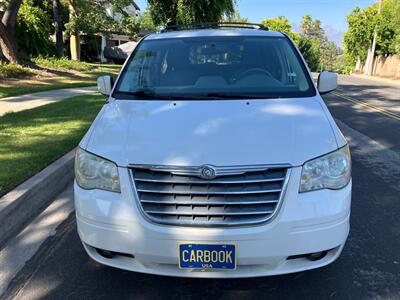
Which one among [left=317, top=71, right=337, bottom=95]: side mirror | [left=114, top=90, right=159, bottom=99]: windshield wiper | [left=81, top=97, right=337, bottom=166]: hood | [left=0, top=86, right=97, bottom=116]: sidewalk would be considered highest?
[left=317, top=71, right=337, bottom=95]: side mirror

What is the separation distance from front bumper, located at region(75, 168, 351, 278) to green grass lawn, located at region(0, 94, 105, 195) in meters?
2.27

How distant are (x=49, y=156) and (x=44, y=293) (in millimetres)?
3200

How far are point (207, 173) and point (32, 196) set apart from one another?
9.09ft

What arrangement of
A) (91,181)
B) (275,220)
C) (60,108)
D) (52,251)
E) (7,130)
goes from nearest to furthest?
1. (275,220)
2. (91,181)
3. (52,251)
4. (7,130)
5. (60,108)

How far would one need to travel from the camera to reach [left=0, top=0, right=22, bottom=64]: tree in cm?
1898

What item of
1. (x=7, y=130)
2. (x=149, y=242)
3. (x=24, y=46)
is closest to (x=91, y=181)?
(x=149, y=242)

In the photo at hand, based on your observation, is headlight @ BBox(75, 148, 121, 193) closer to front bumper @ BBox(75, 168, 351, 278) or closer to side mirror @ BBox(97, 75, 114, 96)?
front bumper @ BBox(75, 168, 351, 278)

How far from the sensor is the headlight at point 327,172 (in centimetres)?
295

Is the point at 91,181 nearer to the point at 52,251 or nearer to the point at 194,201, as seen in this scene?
the point at 194,201

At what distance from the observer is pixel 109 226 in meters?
2.95

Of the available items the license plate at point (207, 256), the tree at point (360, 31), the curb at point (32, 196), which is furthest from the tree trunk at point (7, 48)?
the tree at point (360, 31)

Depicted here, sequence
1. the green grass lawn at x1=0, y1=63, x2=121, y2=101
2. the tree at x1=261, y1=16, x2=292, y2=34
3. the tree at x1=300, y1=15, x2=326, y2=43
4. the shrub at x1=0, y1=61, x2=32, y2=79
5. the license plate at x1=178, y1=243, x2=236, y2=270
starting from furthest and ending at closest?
1. the tree at x1=300, y1=15, x2=326, y2=43
2. the tree at x1=261, y1=16, x2=292, y2=34
3. the shrub at x1=0, y1=61, x2=32, y2=79
4. the green grass lawn at x1=0, y1=63, x2=121, y2=101
5. the license plate at x1=178, y1=243, x2=236, y2=270

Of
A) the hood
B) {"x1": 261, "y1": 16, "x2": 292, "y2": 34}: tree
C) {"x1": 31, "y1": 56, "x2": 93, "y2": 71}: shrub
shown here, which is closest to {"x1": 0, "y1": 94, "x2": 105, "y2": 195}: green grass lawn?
the hood

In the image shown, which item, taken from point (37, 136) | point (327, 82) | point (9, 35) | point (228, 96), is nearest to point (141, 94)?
point (228, 96)
